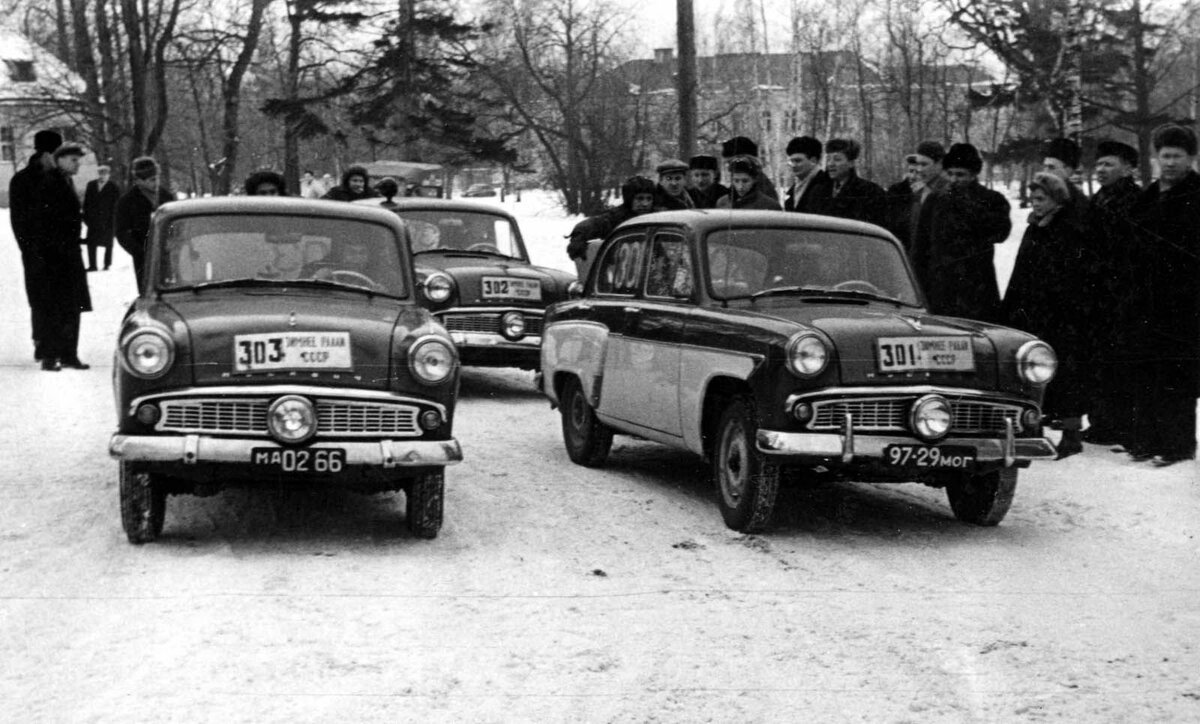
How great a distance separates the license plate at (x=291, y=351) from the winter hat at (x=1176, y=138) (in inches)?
205

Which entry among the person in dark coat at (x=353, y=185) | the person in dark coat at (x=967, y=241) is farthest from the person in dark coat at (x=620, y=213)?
the person in dark coat at (x=353, y=185)

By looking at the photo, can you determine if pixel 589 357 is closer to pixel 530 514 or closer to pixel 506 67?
pixel 530 514

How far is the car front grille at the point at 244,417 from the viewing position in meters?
7.21

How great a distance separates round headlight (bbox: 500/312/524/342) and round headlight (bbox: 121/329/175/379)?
6.51 meters

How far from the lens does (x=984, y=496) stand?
841 cm

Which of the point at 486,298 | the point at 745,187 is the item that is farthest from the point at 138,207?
the point at 745,187

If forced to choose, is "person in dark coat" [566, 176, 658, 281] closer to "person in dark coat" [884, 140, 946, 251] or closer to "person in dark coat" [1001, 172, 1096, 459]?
"person in dark coat" [884, 140, 946, 251]

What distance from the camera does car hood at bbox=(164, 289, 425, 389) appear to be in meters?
7.30

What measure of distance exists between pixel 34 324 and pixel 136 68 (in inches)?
806

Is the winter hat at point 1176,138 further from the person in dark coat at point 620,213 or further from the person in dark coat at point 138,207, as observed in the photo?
the person in dark coat at point 138,207

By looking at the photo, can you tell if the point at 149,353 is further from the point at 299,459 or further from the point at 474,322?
the point at 474,322

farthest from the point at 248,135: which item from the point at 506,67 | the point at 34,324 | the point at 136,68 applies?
the point at 34,324

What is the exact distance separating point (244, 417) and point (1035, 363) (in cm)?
370

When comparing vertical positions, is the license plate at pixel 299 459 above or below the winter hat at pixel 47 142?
below
